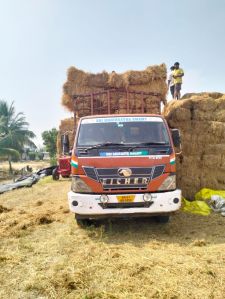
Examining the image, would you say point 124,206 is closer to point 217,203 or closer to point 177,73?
point 217,203

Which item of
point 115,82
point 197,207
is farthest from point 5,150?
point 197,207

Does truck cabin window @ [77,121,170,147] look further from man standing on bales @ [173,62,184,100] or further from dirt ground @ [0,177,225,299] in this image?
man standing on bales @ [173,62,184,100]

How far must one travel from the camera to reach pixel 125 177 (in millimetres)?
5816

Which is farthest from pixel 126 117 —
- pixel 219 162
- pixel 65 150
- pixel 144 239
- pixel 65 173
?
pixel 65 173

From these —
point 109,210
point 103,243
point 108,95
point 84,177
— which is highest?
point 108,95

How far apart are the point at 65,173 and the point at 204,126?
311 inches

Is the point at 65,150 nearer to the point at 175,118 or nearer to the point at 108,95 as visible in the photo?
the point at 108,95

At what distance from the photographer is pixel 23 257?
488cm

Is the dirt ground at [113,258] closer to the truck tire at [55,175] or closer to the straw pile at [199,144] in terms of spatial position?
the straw pile at [199,144]

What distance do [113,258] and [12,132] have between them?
3389 cm

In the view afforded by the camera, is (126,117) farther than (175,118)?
No

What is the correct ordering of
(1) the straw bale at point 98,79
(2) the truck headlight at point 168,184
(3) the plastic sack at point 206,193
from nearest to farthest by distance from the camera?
(2) the truck headlight at point 168,184 → (3) the plastic sack at point 206,193 → (1) the straw bale at point 98,79

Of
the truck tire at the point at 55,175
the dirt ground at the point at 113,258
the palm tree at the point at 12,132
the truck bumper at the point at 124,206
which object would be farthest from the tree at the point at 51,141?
the truck bumper at the point at 124,206

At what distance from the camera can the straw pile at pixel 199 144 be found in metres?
8.62
